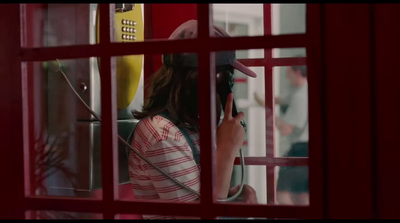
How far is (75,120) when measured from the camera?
145cm

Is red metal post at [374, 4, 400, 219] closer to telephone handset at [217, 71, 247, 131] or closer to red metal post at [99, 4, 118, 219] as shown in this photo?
red metal post at [99, 4, 118, 219]

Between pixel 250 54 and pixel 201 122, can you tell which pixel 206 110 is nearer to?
pixel 201 122

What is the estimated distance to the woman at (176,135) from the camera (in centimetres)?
147

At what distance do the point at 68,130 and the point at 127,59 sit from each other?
36cm

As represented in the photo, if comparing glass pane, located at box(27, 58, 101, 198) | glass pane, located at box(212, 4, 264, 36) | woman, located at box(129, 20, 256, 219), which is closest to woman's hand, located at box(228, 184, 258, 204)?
woman, located at box(129, 20, 256, 219)

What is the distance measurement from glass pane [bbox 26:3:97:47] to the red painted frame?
48 millimetres

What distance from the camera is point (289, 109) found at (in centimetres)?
164

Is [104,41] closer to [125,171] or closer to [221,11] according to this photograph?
[125,171]

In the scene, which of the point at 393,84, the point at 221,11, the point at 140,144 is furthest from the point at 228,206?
the point at 221,11

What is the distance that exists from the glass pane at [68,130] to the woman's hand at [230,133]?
1.20 ft

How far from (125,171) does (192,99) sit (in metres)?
0.30

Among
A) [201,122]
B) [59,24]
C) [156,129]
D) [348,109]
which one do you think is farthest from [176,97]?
[348,109]

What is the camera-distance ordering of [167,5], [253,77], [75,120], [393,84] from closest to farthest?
[393,84], [75,120], [253,77], [167,5]

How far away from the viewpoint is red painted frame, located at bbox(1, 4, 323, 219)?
81 centimetres
